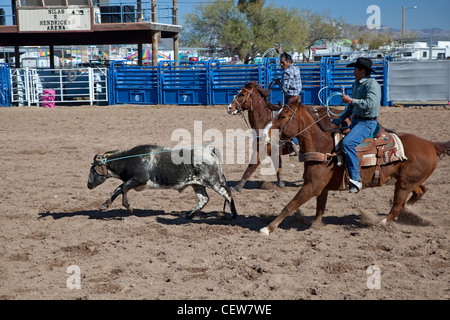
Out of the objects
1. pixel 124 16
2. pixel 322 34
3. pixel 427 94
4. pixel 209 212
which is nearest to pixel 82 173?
pixel 209 212

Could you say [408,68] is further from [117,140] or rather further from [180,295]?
[180,295]

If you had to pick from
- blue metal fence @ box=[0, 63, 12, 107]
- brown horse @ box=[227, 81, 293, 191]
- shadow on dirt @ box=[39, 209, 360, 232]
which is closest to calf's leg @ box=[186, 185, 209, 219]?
shadow on dirt @ box=[39, 209, 360, 232]

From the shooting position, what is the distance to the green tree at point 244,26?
40094 millimetres

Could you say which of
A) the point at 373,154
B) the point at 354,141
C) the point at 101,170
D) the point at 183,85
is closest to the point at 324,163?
the point at 354,141

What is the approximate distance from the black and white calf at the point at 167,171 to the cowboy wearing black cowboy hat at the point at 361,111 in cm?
172

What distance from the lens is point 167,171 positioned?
22.4ft

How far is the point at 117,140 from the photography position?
1359cm

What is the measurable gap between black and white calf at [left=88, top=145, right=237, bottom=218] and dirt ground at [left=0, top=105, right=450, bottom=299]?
0.45 meters

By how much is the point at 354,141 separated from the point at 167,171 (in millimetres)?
2478

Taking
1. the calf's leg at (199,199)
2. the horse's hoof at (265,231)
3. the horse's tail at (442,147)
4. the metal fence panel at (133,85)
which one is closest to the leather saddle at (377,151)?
the horse's tail at (442,147)

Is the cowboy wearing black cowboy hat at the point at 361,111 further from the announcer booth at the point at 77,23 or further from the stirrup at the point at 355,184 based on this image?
the announcer booth at the point at 77,23

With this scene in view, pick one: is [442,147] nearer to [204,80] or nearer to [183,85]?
[204,80]

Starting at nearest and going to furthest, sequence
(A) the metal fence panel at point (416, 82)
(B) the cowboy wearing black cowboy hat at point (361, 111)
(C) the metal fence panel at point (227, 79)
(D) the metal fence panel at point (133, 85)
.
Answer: (B) the cowboy wearing black cowboy hat at point (361, 111) < (A) the metal fence panel at point (416, 82) < (C) the metal fence panel at point (227, 79) < (D) the metal fence panel at point (133, 85)
